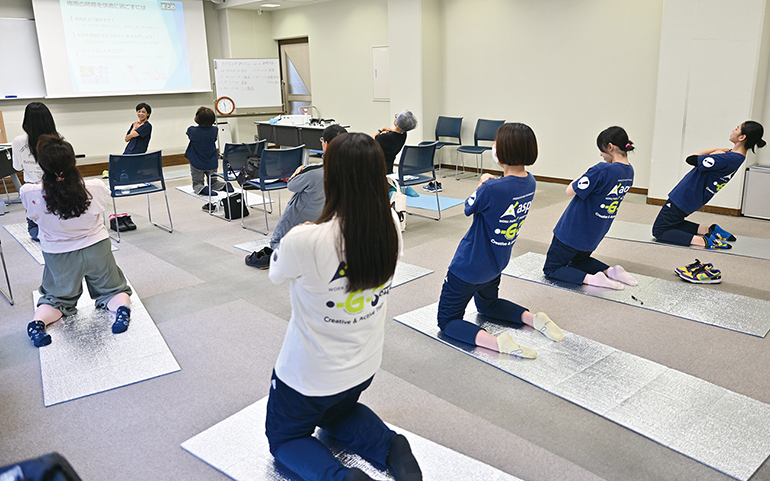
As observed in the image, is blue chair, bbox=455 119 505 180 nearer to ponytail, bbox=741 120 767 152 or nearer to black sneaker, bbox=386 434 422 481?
ponytail, bbox=741 120 767 152

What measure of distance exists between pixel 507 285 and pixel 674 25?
3.47 meters

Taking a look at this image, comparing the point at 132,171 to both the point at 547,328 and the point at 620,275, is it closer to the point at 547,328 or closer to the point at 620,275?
the point at 547,328

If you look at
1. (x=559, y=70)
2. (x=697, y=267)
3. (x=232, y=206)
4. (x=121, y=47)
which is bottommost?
(x=697, y=267)

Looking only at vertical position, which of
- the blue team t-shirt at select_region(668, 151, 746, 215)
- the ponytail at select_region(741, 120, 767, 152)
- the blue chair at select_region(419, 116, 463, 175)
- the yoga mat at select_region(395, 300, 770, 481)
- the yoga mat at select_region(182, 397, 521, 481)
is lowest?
the yoga mat at select_region(395, 300, 770, 481)

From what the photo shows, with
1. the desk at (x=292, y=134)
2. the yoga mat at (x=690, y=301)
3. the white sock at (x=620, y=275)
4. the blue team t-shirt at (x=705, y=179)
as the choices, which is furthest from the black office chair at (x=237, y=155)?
the blue team t-shirt at (x=705, y=179)

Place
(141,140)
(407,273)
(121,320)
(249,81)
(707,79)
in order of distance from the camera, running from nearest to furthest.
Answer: (121,320)
(407,273)
(707,79)
(141,140)
(249,81)

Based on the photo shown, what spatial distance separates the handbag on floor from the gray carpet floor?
4.58ft

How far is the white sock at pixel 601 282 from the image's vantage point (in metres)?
3.76

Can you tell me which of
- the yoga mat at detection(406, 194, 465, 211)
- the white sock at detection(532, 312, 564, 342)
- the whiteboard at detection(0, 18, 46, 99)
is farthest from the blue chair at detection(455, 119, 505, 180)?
the whiteboard at detection(0, 18, 46, 99)

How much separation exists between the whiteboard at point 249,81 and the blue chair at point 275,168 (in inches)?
188

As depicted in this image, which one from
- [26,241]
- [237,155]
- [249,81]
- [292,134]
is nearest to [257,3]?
[249,81]

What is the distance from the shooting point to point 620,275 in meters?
3.87

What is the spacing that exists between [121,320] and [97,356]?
330 millimetres

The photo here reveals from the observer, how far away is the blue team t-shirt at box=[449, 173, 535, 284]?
2734mm
